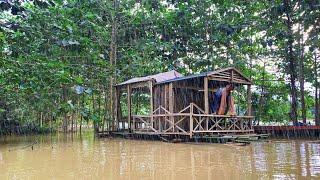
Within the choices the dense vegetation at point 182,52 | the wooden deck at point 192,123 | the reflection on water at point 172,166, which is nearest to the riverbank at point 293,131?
the wooden deck at point 192,123

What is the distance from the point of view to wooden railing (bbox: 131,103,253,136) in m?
13.2

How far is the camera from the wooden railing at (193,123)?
13236 mm

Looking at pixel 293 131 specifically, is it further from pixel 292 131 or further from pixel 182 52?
pixel 182 52

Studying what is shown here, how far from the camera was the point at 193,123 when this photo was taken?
14938mm

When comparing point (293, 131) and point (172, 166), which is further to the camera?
point (293, 131)

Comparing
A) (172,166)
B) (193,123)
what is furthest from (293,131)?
(172,166)

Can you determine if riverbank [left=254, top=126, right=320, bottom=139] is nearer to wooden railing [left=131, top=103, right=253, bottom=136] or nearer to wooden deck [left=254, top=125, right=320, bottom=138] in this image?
wooden deck [left=254, top=125, right=320, bottom=138]

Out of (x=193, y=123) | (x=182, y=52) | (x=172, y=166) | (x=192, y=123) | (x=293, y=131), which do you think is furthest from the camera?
(x=182, y=52)

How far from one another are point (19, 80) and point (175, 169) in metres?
4.63

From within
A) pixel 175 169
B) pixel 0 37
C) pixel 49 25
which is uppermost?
pixel 49 25

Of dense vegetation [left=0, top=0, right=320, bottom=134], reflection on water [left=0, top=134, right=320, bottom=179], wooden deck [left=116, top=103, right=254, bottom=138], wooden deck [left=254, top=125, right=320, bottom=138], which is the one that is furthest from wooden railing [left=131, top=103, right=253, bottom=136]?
reflection on water [left=0, top=134, right=320, bottom=179]

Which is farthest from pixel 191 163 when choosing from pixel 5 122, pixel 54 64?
pixel 5 122

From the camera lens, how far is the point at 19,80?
9.10 metres

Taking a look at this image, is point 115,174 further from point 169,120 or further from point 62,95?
point 62,95
